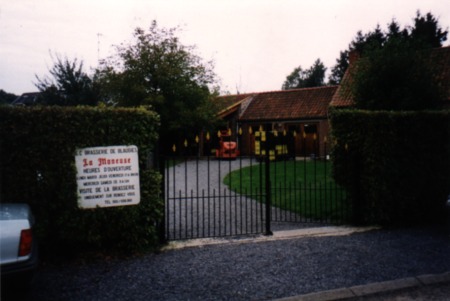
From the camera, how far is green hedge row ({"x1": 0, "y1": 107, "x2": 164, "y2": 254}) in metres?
5.40

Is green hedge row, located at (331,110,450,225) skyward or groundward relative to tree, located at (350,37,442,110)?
groundward

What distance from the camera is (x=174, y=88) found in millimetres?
26703

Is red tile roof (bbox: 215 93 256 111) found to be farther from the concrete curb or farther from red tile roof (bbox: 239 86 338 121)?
the concrete curb

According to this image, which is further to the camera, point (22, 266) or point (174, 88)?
point (174, 88)

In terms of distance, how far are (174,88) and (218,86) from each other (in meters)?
4.85

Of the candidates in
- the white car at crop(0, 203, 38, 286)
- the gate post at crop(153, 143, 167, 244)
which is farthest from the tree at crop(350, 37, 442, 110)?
the white car at crop(0, 203, 38, 286)

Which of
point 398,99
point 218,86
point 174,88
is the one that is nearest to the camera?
point 398,99

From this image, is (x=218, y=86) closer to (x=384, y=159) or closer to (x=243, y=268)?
(x=384, y=159)

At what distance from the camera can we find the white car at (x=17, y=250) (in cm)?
371

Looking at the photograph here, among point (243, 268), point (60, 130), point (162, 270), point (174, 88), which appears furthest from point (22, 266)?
point (174, 88)

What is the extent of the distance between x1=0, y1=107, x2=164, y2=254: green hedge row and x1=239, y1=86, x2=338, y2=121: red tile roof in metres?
21.5

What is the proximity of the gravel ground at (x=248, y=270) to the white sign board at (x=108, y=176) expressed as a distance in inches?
38.5

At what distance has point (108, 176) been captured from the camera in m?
5.94

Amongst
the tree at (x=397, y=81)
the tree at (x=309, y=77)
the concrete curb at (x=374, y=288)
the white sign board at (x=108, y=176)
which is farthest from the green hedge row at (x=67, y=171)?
the tree at (x=309, y=77)
